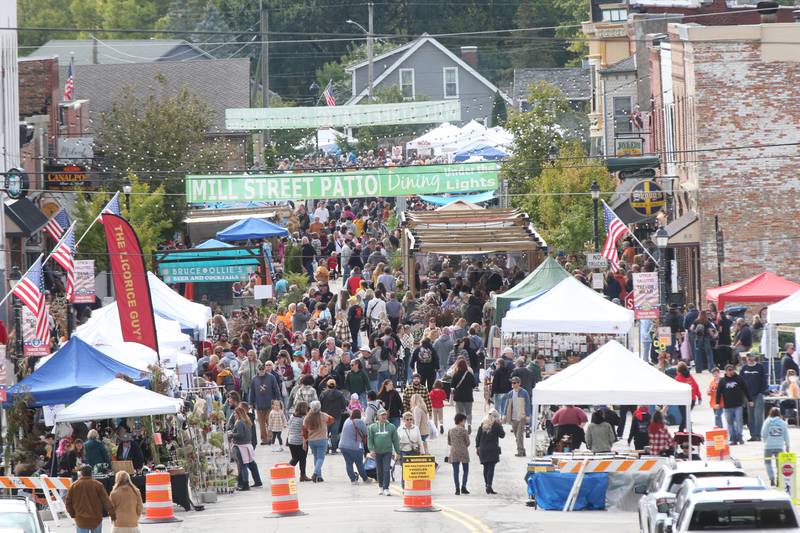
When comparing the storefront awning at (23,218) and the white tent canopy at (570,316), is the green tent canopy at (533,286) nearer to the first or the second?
the white tent canopy at (570,316)

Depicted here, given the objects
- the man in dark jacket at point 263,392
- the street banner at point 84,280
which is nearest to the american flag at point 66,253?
the street banner at point 84,280

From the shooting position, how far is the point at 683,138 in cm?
4631

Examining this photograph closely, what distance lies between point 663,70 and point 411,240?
12.1m

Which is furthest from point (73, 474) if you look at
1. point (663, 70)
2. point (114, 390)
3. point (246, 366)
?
point (663, 70)

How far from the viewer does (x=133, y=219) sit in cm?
4872

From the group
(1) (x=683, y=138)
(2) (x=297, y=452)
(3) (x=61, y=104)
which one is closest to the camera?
(2) (x=297, y=452)

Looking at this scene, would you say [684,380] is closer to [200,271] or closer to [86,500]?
[86,500]

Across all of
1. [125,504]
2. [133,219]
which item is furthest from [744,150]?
[125,504]

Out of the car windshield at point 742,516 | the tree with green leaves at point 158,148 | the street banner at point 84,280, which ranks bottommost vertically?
the car windshield at point 742,516

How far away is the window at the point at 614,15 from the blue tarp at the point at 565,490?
141ft

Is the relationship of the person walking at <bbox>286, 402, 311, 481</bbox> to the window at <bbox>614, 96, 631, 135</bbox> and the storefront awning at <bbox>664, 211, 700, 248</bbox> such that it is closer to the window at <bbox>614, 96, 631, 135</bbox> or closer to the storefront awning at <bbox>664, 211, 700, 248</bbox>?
the storefront awning at <bbox>664, 211, 700, 248</bbox>

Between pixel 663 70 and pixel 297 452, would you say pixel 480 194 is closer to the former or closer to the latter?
pixel 663 70

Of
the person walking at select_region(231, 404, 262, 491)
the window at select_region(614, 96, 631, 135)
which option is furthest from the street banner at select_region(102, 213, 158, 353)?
the window at select_region(614, 96, 631, 135)

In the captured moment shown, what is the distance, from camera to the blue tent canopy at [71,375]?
25.0 meters
